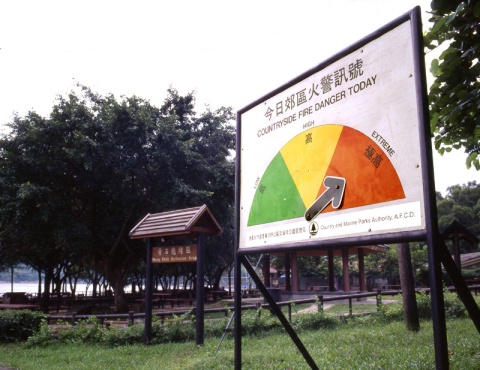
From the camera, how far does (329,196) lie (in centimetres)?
304

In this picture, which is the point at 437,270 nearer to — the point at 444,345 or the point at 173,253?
the point at 444,345

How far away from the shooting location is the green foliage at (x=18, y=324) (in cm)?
1233

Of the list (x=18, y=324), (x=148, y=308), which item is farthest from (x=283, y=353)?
(x=18, y=324)

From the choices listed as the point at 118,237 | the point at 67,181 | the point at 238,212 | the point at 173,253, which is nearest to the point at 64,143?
the point at 67,181

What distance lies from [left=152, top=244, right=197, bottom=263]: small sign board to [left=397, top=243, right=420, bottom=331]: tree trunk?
15.6 ft

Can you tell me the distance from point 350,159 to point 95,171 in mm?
17531

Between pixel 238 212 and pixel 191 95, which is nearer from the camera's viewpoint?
pixel 238 212

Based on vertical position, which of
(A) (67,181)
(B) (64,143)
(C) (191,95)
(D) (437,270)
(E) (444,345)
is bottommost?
(E) (444,345)

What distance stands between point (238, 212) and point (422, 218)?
189cm

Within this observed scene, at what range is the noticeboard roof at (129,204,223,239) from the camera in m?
9.73

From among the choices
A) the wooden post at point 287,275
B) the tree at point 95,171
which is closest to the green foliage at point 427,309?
the tree at point 95,171

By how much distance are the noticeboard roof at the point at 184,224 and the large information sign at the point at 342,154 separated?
586 centimetres

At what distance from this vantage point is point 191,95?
898 inches

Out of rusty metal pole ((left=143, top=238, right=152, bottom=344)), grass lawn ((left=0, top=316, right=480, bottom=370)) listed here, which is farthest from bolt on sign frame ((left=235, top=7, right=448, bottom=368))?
rusty metal pole ((left=143, top=238, right=152, bottom=344))
